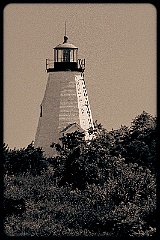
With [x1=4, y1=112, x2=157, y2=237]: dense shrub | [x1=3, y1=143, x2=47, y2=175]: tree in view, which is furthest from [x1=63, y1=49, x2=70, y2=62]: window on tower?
[x1=3, y1=143, x2=47, y2=175]: tree

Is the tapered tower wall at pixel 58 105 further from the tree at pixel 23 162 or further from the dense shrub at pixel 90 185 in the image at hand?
the tree at pixel 23 162

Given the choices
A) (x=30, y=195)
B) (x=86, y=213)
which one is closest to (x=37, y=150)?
(x=30, y=195)

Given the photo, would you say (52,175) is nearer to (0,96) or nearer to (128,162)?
(128,162)

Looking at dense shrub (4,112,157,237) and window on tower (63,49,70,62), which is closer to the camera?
dense shrub (4,112,157,237)

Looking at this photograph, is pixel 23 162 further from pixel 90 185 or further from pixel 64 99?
pixel 64 99

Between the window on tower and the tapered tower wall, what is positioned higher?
the window on tower

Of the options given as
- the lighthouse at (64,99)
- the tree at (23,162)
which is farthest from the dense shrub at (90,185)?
the lighthouse at (64,99)

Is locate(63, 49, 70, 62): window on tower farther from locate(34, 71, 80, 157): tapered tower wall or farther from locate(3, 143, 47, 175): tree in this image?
locate(3, 143, 47, 175): tree

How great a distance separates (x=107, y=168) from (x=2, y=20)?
13638 millimetres

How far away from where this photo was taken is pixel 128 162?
32.7 metres

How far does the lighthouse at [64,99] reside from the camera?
4378 cm

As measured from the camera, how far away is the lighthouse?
43.8 metres

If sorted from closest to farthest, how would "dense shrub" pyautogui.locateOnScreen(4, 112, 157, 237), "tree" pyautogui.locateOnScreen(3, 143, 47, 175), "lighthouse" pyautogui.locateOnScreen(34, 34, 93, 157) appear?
1. "dense shrub" pyautogui.locateOnScreen(4, 112, 157, 237)
2. "tree" pyautogui.locateOnScreen(3, 143, 47, 175)
3. "lighthouse" pyautogui.locateOnScreen(34, 34, 93, 157)

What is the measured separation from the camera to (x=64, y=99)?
4538cm
